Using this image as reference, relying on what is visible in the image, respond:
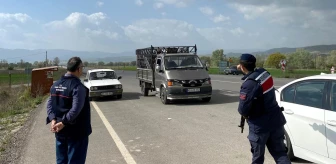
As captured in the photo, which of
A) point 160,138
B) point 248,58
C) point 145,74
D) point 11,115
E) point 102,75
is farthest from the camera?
point 102,75

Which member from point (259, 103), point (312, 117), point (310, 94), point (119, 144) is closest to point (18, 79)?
point (119, 144)

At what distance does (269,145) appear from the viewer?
4.24 m

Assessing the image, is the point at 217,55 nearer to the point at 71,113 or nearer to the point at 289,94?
the point at 289,94

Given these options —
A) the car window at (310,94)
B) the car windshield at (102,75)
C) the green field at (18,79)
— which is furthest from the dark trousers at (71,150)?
the green field at (18,79)

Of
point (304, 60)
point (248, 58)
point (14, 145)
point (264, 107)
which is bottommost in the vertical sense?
point (14, 145)

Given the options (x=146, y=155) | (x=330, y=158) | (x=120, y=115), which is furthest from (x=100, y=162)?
(x=120, y=115)

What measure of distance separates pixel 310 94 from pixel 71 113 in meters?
3.52

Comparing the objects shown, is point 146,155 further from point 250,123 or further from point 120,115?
point 120,115

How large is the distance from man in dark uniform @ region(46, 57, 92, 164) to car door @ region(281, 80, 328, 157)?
3.17 meters

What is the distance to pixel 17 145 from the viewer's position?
788 centimetres

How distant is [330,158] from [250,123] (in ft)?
4.43

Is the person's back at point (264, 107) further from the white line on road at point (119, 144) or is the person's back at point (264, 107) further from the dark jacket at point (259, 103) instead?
the white line on road at point (119, 144)

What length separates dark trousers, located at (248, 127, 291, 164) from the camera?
4074 mm

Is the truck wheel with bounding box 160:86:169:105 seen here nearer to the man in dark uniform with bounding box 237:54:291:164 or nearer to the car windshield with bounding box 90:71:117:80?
the car windshield with bounding box 90:71:117:80
